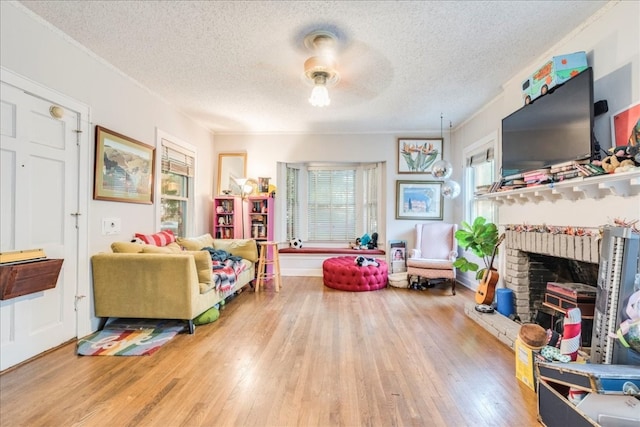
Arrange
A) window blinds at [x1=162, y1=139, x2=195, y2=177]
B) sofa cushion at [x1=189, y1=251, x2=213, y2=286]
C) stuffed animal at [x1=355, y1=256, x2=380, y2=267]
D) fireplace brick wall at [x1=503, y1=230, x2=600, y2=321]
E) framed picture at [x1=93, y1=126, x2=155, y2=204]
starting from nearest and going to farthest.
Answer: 1. fireplace brick wall at [x1=503, y1=230, x2=600, y2=321]
2. framed picture at [x1=93, y1=126, x2=155, y2=204]
3. sofa cushion at [x1=189, y1=251, x2=213, y2=286]
4. window blinds at [x1=162, y1=139, x2=195, y2=177]
5. stuffed animal at [x1=355, y1=256, x2=380, y2=267]

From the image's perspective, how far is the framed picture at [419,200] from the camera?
5078 millimetres

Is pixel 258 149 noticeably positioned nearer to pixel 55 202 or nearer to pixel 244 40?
pixel 244 40

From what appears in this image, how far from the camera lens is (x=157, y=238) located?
3398mm

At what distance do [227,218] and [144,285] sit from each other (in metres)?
2.42

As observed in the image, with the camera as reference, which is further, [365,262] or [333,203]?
[333,203]

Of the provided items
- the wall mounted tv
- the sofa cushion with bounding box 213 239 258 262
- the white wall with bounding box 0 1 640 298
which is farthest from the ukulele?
the sofa cushion with bounding box 213 239 258 262

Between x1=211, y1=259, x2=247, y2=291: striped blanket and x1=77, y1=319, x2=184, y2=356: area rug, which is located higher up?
x1=211, y1=259, x2=247, y2=291: striped blanket

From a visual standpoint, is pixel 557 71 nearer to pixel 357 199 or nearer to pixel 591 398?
pixel 591 398

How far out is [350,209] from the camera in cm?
570

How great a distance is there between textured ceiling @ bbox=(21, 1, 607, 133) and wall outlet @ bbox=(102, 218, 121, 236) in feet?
5.05

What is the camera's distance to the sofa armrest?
2.63 metres

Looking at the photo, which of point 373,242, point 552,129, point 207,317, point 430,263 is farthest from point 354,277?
point 552,129

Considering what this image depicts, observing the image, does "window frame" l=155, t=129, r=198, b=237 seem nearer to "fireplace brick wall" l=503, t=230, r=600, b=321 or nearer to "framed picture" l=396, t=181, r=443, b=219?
"framed picture" l=396, t=181, r=443, b=219

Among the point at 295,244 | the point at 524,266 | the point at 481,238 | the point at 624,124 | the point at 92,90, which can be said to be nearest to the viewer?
the point at 624,124
